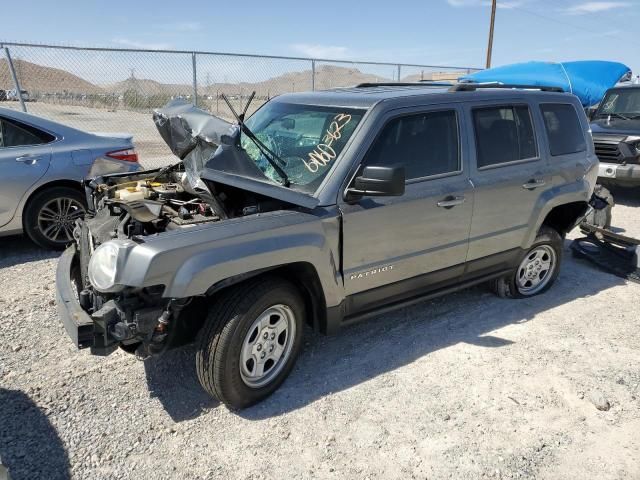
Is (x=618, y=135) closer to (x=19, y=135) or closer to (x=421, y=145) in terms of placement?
(x=421, y=145)

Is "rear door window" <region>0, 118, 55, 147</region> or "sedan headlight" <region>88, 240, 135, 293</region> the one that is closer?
"sedan headlight" <region>88, 240, 135, 293</region>

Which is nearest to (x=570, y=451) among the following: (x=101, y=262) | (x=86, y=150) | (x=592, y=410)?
(x=592, y=410)

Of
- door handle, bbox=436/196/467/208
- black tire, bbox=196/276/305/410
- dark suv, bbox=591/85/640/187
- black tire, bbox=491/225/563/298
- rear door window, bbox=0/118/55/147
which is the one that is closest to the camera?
black tire, bbox=196/276/305/410

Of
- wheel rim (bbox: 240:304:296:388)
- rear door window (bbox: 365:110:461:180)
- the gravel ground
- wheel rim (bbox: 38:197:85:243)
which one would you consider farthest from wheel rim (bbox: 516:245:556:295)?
wheel rim (bbox: 38:197:85:243)

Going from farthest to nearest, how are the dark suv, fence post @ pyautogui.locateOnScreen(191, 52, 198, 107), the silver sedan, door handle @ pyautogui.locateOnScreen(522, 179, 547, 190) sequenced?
fence post @ pyautogui.locateOnScreen(191, 52, 198, 107), the dark suv, the silver sedan, door handle @ pyautogui.locateOnScreen(522, 179, 547, 190)

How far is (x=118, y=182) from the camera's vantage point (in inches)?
168

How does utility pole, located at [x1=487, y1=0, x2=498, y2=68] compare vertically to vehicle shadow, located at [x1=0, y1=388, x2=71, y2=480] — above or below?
above

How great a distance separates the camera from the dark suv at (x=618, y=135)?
830cm

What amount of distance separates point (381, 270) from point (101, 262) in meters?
1.81

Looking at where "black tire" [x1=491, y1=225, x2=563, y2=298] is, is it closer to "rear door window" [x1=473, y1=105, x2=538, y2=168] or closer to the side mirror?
"rear door window" [x1=473, y1=105, x2=538, y2=168]

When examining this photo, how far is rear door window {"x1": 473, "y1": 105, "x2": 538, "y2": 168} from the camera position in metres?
3.93

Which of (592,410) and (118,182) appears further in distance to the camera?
(118,182)

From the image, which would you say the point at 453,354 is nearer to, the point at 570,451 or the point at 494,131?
the point at 570,451

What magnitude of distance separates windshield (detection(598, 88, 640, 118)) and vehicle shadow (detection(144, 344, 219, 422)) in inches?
375
